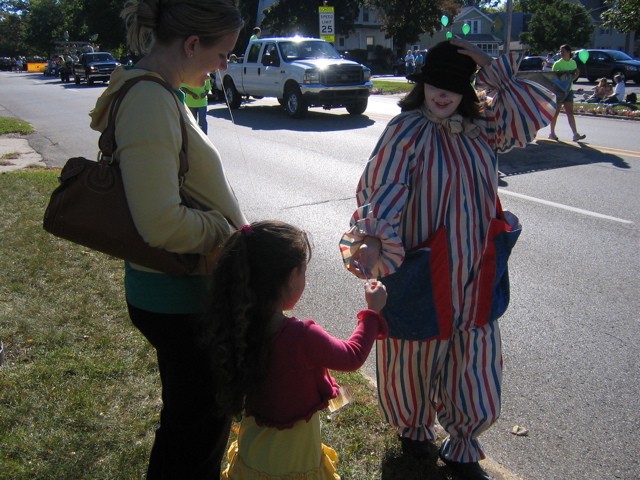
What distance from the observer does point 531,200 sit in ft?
25.5

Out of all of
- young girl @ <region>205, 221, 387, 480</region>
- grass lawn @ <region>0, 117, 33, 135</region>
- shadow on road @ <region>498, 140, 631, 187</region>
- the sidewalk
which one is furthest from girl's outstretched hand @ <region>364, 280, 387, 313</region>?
grass lawn @ <region>0, 117, 33, 135</region>

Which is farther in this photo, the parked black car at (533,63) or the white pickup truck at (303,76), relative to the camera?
the parked black car at (533,63)

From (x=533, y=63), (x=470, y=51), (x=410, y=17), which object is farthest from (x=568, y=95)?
(x=410, y=17)

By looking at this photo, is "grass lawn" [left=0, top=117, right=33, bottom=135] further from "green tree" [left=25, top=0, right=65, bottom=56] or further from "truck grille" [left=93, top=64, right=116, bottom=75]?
"green tree" [left=25, top=0, right=65, bottom=56]

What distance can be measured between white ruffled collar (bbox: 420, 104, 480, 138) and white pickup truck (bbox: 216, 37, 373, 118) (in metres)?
13.1

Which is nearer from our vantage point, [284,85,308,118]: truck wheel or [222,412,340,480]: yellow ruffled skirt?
[222,412,340,480]: yellow ruffled skirt

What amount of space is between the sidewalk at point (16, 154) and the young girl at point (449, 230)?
8687 millimetres

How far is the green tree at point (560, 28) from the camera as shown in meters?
48.5

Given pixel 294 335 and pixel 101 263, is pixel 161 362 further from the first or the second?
pixel 101 263

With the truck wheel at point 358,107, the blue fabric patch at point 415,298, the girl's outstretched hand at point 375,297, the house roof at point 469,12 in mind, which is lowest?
the truck wheel at point 358,107

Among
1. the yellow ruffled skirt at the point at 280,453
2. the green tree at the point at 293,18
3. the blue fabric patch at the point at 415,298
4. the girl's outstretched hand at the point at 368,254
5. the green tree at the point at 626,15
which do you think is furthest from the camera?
the green tree at the point at 293,18

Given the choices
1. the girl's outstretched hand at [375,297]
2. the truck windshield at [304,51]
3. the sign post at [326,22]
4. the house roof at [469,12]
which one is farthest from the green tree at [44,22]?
the girl's outstretched hand at [375,297]

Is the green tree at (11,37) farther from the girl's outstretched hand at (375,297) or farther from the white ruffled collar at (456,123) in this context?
the girl's outstretched hand at (375,297)

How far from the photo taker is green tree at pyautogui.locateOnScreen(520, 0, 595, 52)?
159 feet
